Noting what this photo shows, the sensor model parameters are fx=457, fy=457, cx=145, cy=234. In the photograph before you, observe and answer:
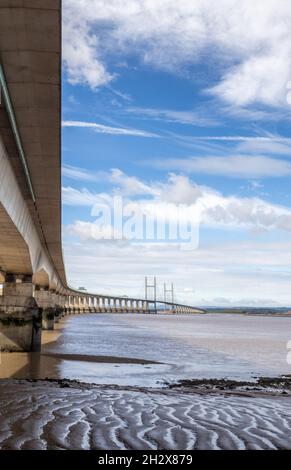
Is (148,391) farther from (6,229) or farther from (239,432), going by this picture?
(6,229)

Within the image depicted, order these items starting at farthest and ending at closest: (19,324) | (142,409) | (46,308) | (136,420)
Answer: (46,308) → (19,324) → (142,409) → (136,420)

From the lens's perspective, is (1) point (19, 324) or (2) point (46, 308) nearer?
(1) point (19, 324)

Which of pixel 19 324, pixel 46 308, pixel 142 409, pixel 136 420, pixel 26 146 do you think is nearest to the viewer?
pixel 136 420

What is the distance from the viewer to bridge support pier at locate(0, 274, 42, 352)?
22.9 m

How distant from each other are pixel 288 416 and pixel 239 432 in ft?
7.48

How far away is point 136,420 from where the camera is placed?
7.70 m

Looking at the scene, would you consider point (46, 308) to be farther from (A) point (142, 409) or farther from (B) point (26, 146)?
(A) point (142, 409)

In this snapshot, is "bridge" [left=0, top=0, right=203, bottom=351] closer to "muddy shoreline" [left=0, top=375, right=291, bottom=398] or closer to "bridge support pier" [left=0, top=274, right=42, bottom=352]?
"bridge support pier" [left=0, top=274, right=42, bottom=352]

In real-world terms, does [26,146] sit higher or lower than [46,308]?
higher

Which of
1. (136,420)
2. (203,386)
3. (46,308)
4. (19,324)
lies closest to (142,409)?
(136,420)

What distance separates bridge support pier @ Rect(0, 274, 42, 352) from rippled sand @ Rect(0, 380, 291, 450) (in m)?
11.9

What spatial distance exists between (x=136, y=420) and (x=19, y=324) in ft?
55.6

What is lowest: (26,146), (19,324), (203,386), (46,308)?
(203,386)

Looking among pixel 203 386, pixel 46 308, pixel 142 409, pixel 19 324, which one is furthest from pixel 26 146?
pixel 46 308
